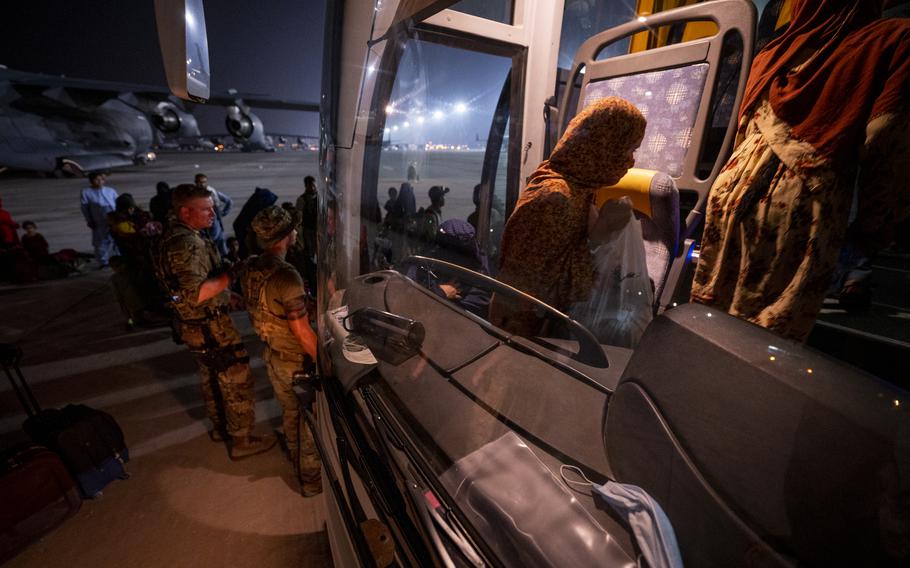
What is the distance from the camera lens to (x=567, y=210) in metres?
1.45

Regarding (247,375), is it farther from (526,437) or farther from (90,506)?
(526,437)

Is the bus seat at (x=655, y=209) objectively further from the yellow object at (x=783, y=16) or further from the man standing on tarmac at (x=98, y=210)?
the man standing on tarmac at (x=98, y=210)

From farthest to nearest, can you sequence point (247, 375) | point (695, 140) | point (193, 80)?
point (247, 375) → point (695, 140) → point (193, 80)

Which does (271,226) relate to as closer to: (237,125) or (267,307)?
(267,307)

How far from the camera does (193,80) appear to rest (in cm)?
139

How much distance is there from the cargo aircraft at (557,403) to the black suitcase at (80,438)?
199cm

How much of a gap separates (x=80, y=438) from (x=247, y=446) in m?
1.00

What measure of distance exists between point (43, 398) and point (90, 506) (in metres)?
1.78

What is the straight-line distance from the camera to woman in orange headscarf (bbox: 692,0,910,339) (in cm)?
116

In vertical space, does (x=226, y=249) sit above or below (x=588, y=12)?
below

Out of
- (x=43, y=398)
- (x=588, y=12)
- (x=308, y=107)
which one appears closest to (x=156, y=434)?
(x=43, y=398)

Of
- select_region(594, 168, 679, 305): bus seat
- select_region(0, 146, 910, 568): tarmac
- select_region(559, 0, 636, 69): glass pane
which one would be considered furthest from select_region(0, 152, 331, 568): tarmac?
select_region(559, 0, 636, 69): glass pane

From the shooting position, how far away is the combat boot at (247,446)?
9.25ft

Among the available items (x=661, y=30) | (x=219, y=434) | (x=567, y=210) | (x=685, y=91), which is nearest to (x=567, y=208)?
(x=567, y=210)
